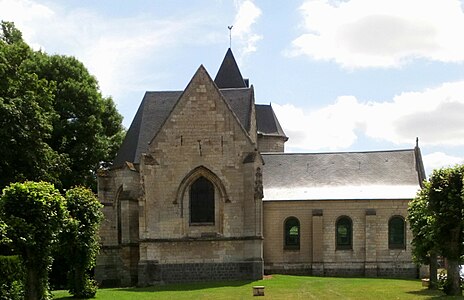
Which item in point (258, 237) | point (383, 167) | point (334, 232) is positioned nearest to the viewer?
point (258, 237)

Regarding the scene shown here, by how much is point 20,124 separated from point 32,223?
1363cm

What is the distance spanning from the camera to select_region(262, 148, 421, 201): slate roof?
39750 mm

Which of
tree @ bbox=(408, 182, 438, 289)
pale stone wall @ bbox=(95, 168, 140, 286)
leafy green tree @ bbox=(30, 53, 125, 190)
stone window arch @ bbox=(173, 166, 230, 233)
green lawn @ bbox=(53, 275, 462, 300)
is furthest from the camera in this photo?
leafy green tree @ bbox=(30, 53, 125, 190)

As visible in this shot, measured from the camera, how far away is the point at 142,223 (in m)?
33.5

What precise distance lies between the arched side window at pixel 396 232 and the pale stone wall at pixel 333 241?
0.27 metres

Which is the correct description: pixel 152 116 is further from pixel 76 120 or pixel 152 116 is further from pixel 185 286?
pixel 185 286

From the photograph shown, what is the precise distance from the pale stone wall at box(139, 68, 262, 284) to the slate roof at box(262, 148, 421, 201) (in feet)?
22.0

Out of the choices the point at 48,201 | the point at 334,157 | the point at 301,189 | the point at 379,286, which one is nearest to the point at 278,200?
the point at 301,189

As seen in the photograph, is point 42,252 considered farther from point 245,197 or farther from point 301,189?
point 301,189

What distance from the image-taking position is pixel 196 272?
33562 mm

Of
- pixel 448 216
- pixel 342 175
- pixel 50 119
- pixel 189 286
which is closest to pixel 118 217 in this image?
pixel 50 119

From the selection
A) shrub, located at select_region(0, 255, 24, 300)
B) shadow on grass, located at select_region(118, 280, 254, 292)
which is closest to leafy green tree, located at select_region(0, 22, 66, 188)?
shadow on grass, located at select_region(118, 280, 254, 292)

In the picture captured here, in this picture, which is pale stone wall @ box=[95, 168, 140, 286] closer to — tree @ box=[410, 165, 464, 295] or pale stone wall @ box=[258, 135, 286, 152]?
tree @ box=[410, 165, 464, 295]

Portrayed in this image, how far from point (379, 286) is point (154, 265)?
12.0 m
